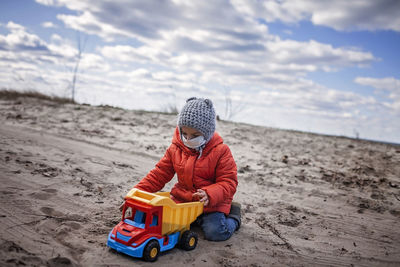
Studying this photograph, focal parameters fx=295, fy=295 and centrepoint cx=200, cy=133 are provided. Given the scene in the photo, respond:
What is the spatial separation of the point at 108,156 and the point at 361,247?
413cm

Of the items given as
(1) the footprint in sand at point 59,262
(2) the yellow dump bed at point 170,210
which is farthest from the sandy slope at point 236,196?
(2) the yellow dump bed at point 170,210

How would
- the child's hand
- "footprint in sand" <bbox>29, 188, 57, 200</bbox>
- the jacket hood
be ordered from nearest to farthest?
the child's hand, the jacket hood, "footprint in sand" <bbox>29, 188, 57, 200</bbox>

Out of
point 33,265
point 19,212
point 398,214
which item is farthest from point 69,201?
point 398,214

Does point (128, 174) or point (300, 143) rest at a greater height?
point (300, 143)

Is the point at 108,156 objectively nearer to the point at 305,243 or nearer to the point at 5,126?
the point at 5,126

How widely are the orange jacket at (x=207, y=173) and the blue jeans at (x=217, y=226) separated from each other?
66 mm

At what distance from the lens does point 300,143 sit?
26.1ft

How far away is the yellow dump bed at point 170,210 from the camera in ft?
7.89

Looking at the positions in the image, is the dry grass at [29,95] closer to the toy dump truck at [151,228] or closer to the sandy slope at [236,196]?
the sandy slope at [236,196]

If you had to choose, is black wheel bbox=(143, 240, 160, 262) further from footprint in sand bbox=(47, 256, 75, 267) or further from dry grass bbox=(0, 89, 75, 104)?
dry grass bbox=(0, 89, 75, 104)

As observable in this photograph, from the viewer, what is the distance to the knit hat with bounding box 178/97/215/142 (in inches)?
110

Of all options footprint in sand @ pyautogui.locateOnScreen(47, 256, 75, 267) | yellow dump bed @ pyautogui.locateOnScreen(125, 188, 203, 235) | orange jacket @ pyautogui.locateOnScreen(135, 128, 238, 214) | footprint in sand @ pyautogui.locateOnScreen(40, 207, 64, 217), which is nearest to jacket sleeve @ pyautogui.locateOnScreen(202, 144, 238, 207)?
orange jacket @ pyautogui.locateOnScreen(135, 128, 238, 214)

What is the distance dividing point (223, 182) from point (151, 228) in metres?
0.85

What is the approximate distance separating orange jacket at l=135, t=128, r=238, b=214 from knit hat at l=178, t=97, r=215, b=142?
0.19 meters
